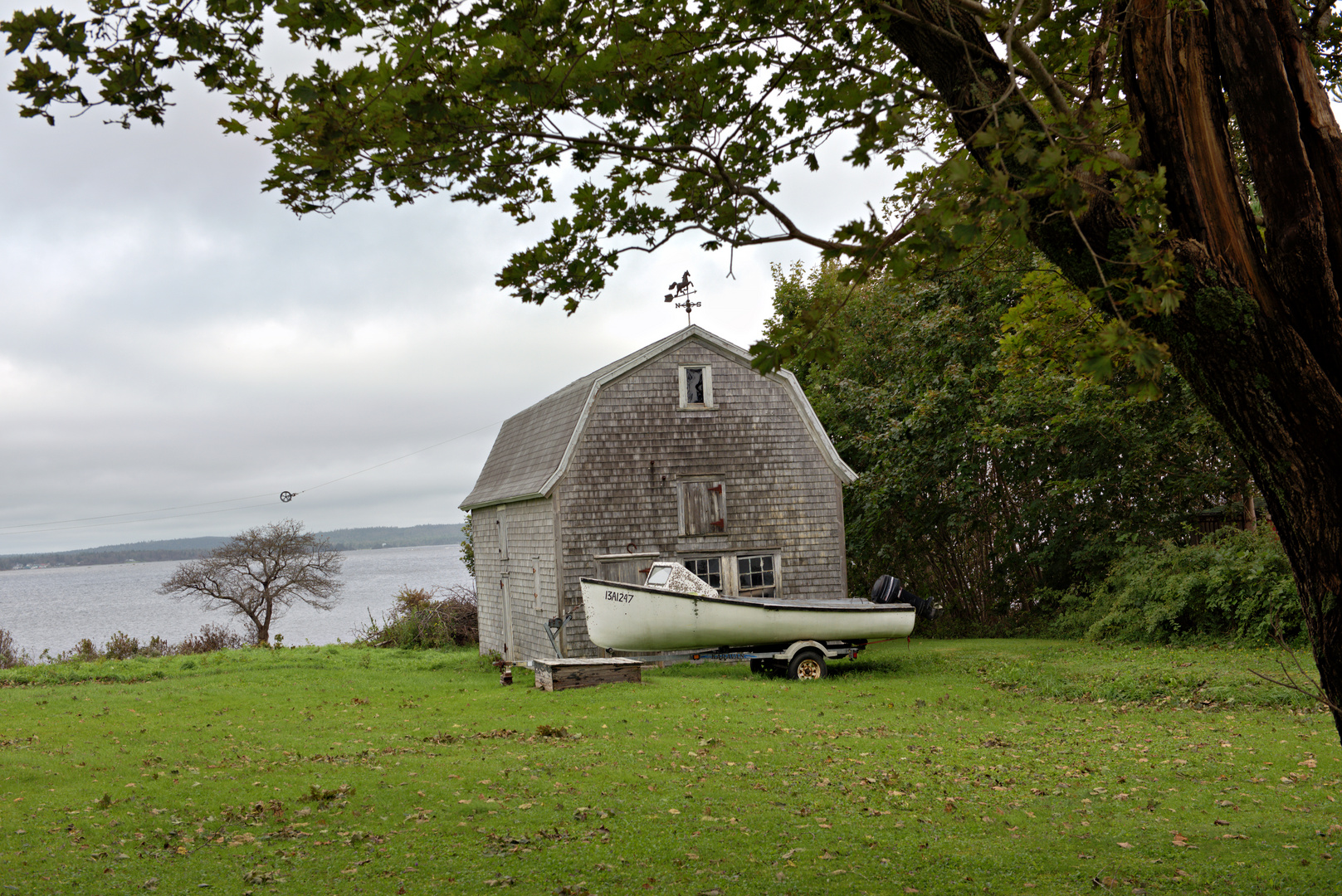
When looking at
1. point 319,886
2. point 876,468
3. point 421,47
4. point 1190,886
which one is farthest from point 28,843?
point 876,468

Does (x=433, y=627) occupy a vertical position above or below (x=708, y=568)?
below

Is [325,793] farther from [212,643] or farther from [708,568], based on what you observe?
[212,643]

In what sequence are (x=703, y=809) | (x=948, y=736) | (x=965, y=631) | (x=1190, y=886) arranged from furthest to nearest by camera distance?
(x=965, y=631) → (x=948, y=736) → (x=703, y=809) → (x=1190, y=886)

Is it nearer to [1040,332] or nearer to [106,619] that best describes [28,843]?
[1040,332]

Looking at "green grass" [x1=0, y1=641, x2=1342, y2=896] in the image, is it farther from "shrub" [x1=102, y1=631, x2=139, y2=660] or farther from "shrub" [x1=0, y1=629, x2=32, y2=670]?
"shrub" [x1=0, y1=629, x2=32, y2=670]

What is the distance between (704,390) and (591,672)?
6969mm

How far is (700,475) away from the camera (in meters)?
19.6

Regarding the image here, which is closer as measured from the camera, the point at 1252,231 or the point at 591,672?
the point at 1252,231

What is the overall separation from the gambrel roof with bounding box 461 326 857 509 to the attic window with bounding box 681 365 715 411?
519mm

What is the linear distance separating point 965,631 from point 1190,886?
18709 millimetres

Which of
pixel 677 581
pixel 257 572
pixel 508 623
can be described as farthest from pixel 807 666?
pixel 257 572

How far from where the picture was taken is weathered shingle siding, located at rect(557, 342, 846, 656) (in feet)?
62.2

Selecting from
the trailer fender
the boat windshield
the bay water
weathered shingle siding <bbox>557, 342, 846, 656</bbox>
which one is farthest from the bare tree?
the trailer fender

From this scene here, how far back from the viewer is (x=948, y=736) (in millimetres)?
10523
